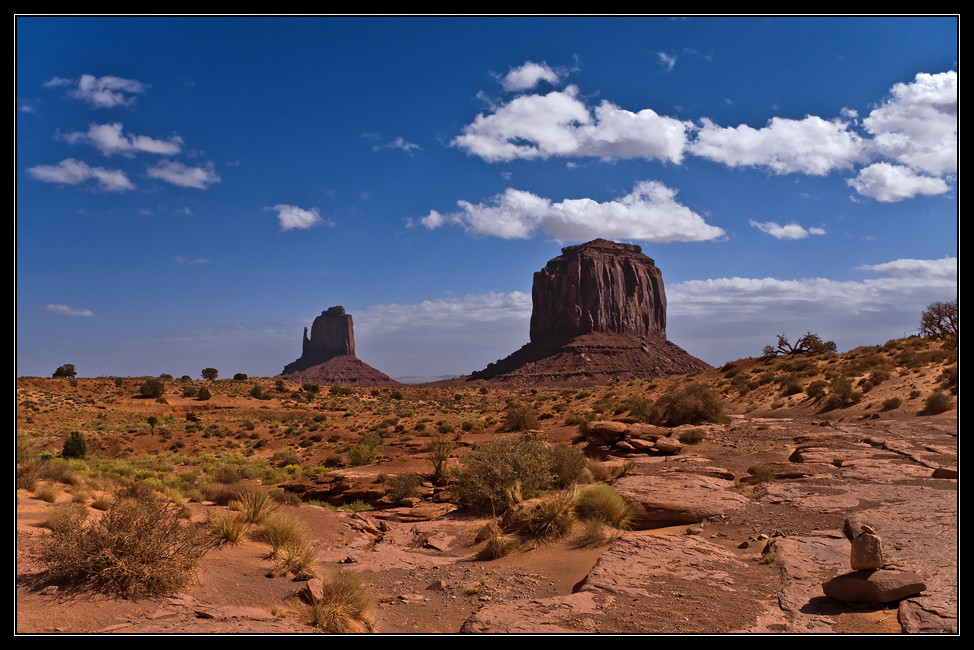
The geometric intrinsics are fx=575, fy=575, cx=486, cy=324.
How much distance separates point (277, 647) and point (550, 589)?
489 centimetres

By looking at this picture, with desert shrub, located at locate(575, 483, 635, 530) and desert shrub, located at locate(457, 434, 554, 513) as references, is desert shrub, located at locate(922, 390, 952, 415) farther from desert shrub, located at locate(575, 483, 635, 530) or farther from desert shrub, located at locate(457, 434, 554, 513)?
desert shrub, located at locate(575, 483, 635, 530)

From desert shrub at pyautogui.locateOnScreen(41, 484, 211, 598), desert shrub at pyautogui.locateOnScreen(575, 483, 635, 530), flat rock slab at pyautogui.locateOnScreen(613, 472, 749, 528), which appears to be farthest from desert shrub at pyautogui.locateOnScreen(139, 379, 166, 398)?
desert shrub at pyautogui.locateOnScreen(41, 484, 211, 598)

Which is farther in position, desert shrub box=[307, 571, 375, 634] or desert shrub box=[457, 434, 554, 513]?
desert shrub box=[457, 434, 554, 513]

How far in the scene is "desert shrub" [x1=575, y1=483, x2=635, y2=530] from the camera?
1105 cm

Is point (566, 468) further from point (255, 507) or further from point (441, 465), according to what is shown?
point (255, 507)

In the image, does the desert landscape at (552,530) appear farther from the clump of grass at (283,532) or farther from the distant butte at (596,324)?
the distant butte at (596,324)

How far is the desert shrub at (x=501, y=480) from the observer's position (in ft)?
44.3

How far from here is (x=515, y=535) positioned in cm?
1108

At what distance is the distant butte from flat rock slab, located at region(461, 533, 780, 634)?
10096cm

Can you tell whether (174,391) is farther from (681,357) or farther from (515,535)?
(681,357)

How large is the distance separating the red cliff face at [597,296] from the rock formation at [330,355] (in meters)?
47.9

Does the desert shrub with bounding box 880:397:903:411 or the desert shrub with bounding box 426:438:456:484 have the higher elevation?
the desert shrub with bounding box 880:397:903:411

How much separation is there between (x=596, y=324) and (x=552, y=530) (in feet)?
429

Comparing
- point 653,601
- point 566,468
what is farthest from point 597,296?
point 653,601
